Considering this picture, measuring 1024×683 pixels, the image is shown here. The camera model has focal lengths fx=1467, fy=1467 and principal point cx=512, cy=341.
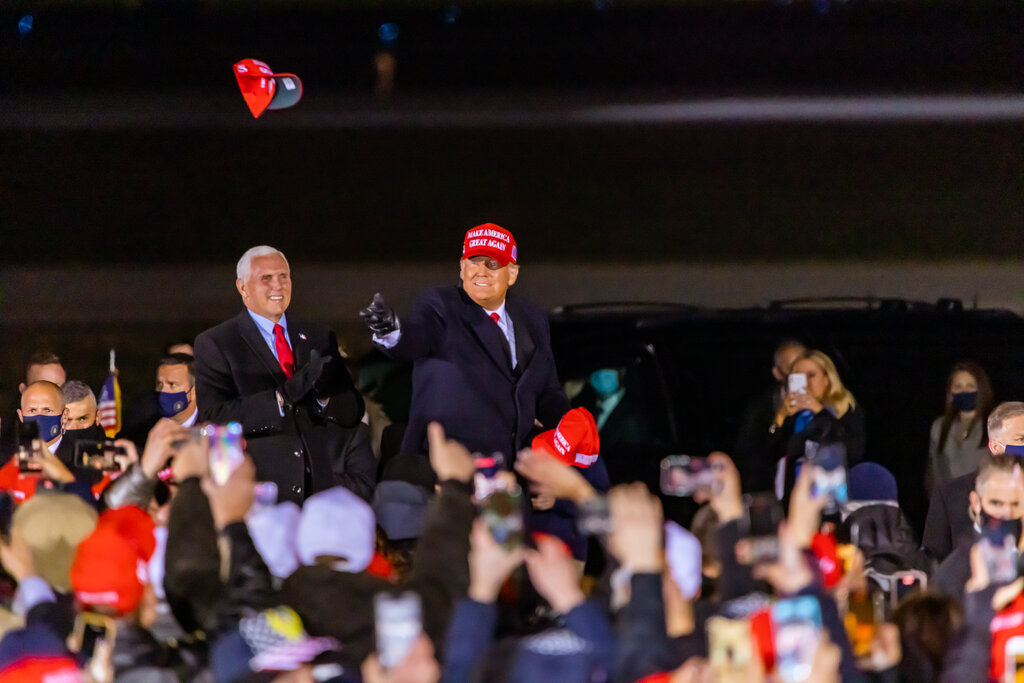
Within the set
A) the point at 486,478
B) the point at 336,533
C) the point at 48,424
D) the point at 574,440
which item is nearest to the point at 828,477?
the point at 486,478

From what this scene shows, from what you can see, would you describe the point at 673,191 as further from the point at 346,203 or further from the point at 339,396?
the point at 339,396

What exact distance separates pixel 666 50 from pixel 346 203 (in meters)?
2.64

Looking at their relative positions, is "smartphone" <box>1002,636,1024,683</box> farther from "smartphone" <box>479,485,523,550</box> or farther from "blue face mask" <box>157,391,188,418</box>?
"blue face mask" <box>157,391,188,418</box>

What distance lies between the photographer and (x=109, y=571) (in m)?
3.01

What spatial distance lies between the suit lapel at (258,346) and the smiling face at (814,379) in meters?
1.89

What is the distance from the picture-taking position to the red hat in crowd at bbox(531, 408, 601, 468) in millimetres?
4387

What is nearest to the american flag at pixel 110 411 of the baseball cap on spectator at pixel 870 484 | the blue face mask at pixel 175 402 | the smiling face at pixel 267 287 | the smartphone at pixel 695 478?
the blue face mask at pixel 175 402

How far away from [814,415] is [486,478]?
6.47ft

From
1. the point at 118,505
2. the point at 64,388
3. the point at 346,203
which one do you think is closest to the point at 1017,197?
the point at 346,203

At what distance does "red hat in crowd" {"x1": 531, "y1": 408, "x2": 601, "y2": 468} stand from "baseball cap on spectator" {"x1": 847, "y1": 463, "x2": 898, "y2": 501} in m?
1.00

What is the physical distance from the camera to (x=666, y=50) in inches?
428

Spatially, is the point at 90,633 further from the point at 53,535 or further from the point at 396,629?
the point at 396,629

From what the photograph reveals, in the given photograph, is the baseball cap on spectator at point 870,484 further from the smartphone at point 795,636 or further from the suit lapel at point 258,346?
the smartphone at point 795,636

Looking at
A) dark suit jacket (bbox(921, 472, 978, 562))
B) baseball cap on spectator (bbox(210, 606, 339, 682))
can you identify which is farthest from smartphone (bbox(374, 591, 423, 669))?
dark suit jacket (bbox(921, 472, 978, 562))
